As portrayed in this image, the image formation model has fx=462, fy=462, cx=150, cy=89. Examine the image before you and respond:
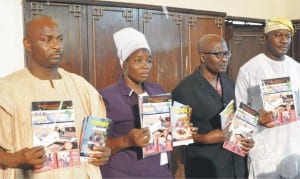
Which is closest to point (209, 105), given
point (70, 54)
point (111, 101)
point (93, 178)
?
point (111, 101)

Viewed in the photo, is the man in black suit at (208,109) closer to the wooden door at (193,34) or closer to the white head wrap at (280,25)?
the white head wrap at (280,25)

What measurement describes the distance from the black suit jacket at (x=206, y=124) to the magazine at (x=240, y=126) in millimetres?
164

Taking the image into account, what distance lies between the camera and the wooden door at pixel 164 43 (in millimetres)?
4766

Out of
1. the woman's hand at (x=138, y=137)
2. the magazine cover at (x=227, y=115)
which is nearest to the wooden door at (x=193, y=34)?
the magazine cover at (x=227, y=115)

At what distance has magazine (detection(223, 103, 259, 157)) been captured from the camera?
9.55ft

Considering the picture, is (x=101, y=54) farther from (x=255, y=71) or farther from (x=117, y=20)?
(x=255, y=71)

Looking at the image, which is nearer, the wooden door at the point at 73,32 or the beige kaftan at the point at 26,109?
the beige kaftan at the point at 26,109

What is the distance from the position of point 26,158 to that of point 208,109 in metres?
1.49

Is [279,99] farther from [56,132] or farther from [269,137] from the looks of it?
[56,132]

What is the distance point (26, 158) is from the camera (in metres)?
1.90

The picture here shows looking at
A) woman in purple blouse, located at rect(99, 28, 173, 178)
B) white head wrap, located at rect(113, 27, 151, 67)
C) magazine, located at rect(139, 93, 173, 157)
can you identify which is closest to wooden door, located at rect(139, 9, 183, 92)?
white head wrap, located at rect(113, 27, 151, 67)

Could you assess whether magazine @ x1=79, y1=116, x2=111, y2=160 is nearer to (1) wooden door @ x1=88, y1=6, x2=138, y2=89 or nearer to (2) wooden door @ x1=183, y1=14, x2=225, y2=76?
(1) wooden door @ x1=88, y1=6, x2=138, y2=89

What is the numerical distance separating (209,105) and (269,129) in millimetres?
666

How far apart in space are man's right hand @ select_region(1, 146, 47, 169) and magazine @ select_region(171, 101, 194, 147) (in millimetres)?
942
